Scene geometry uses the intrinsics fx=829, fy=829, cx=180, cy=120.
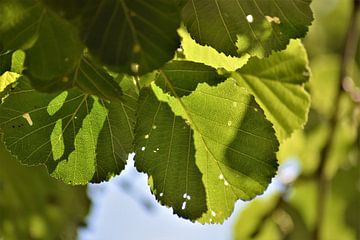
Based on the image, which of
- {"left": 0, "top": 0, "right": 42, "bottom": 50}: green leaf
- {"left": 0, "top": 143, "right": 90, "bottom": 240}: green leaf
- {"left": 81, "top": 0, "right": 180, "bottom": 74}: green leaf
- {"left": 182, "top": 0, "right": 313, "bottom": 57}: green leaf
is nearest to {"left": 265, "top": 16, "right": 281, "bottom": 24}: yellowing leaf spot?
{"left": 182, "top": 0, "right": 313, "bottom": 57}: green leaf

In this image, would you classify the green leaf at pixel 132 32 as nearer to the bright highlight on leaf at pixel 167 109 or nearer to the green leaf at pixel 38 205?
the bright highlight on leaf at pixel 167 109

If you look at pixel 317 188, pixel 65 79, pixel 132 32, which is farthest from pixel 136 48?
pixel 317 188

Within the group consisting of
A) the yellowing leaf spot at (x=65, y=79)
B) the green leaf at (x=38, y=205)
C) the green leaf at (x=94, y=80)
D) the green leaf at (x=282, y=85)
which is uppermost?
the yellowing leaf spot at (x=65, y=79)

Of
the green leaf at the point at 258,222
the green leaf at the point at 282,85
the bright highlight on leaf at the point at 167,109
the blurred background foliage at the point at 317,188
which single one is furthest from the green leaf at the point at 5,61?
the green leaf at the point at 258,222

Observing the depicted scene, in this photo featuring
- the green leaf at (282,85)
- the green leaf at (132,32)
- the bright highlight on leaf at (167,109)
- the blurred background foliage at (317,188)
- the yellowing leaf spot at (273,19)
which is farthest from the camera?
the blurred background foliage at (317,188)

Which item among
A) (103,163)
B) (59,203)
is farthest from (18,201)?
(103,163)
